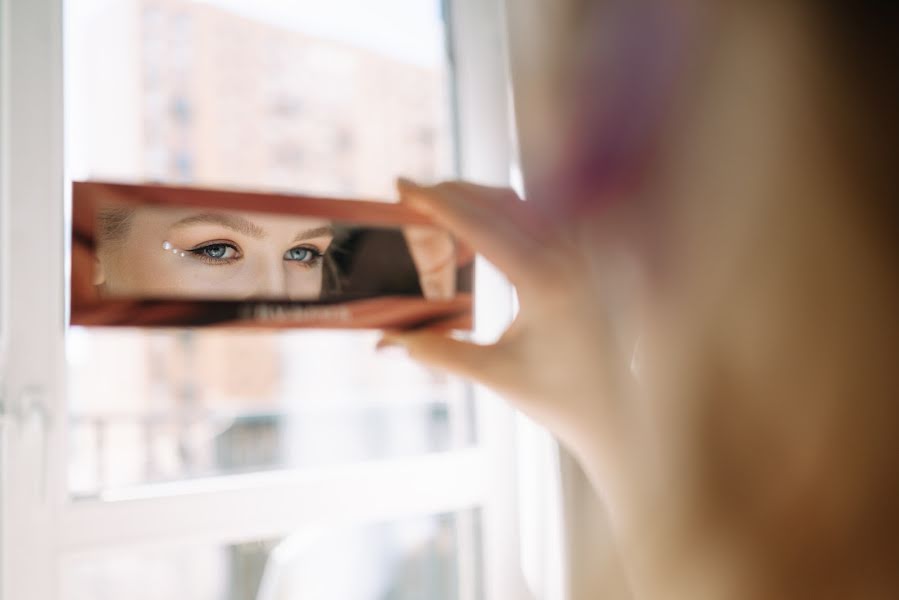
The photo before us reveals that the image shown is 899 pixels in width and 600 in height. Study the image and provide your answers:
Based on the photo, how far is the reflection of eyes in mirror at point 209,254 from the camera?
1.42 ft

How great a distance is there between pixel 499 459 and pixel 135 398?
59 cm

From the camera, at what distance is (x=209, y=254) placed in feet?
1.52

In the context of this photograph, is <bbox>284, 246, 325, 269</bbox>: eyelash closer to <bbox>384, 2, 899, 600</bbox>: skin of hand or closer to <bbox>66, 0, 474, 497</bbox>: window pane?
<bbox>384, 2, 899, 600</bbox>: skin of hand

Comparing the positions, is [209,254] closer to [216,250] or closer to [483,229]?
[216,250]

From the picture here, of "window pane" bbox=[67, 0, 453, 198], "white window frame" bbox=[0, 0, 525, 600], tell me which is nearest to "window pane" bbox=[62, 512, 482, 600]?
"white window frame" bbox=[0, 0, 525, 600]

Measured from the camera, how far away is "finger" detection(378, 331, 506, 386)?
1.56 feet

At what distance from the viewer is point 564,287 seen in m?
0.50

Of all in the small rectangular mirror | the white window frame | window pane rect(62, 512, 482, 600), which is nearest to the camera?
the small rectangular mirror

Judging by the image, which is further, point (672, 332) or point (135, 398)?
point (135, 398)

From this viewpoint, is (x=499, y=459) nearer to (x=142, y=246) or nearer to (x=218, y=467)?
(x=218, y=467)

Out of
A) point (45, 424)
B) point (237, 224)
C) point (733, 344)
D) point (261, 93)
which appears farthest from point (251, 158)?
point (733, 344)

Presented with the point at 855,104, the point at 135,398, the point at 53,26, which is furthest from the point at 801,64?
the point at 135,398

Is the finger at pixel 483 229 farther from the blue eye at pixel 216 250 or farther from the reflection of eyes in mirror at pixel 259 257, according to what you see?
the blue eye at pixel 216 250

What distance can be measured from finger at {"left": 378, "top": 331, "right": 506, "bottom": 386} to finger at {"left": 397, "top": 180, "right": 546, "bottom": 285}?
0.06 meters
